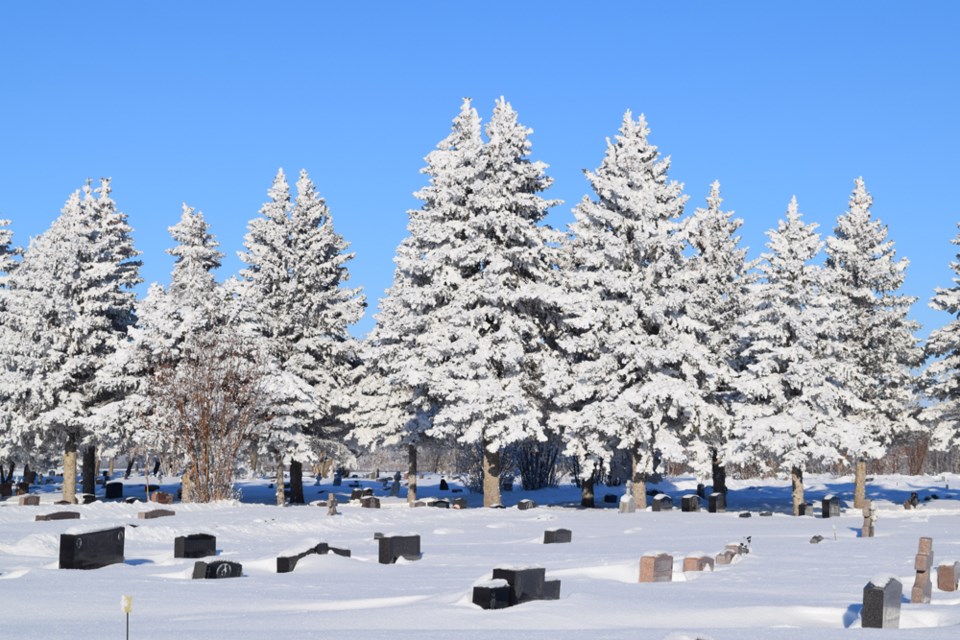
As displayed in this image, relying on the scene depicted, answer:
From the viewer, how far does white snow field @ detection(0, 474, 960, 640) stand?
10.9 meters

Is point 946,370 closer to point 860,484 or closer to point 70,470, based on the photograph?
point 860,484

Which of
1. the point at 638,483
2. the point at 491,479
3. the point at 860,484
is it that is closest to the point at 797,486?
the point at 638,483

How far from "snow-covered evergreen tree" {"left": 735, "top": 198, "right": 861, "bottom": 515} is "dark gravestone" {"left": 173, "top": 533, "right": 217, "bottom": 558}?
23.1m

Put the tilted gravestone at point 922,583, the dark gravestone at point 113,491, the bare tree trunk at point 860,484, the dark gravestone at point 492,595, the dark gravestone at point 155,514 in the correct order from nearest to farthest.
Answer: the dark gravestone at point 492,595 < the tilted gravestone at point 922,583 < the dark gravestone at point 155,514 < the bare tree trunk at point 860,484 < the dark gravestone at point 113,491

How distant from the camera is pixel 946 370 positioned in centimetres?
4241

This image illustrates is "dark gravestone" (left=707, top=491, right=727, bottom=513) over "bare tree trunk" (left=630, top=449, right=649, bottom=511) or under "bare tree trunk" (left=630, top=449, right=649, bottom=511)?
under

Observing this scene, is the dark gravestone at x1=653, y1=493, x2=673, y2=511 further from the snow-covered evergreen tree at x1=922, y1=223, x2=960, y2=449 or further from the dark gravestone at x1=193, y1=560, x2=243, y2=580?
the dark gravestone at x1=193, y1=560, x2=243, y2=580

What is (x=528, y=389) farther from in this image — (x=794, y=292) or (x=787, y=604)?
(x=787, y=604)

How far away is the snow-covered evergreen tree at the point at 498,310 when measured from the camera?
116ft

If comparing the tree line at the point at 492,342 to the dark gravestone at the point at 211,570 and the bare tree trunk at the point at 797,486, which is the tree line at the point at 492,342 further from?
the dark gravestone at the point at 211,570

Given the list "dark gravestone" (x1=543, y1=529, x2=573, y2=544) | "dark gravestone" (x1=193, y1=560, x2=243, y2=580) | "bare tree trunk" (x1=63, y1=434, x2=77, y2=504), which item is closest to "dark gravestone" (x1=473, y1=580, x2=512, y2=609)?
"dark gravestone" (x1=193, y1=560, x2=243, y2=580)

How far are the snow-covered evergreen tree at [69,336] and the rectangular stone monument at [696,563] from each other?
27784 mm

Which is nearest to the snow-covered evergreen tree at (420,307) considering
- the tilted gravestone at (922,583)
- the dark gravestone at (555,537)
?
the dark gravestone at (555,537)

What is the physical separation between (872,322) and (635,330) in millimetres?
13616
